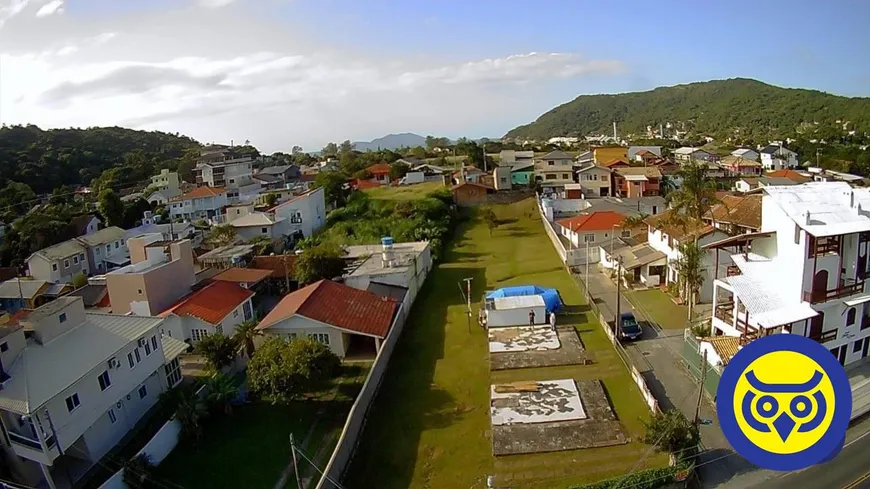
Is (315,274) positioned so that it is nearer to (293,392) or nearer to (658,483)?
(293,392)

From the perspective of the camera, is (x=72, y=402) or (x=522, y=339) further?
(x=522, y=339)

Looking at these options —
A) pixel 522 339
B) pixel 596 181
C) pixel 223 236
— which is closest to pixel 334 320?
pixel 522 339

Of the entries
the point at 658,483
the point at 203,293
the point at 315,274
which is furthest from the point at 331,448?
the point at 315,274

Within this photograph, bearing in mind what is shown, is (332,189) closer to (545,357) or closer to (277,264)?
(277,264)

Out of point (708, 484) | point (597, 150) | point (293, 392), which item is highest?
point (597, 150)

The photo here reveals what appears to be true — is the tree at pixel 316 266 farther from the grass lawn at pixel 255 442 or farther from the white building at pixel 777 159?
the white building at pixel 777 159

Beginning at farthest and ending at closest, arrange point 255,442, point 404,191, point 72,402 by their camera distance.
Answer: point 404,191
point 255,442
point 72,402
